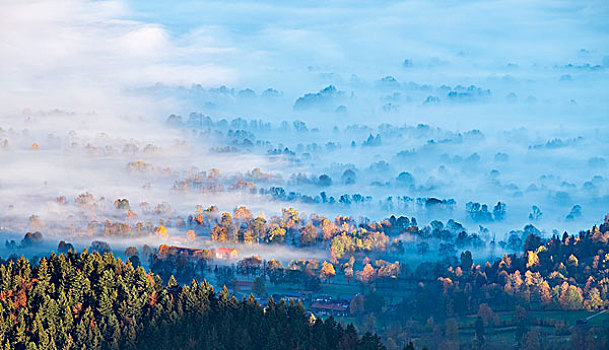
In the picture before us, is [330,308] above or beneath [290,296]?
beneath

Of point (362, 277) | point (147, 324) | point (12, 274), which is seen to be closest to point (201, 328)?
point (147, 324)

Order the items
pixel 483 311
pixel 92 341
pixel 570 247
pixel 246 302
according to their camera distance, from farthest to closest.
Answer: pixel 570 247, pixel 483 311, pixel 246 302, pixel 92 341

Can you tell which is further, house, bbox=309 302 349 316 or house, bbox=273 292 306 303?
house, bbox=273 292 306 303

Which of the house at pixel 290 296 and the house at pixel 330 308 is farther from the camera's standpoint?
the house at pixel 290 296

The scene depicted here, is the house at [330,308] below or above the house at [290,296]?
below

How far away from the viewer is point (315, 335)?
400ft

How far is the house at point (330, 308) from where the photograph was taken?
568ft

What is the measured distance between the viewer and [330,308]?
576 ft

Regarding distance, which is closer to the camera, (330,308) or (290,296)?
(330,308)

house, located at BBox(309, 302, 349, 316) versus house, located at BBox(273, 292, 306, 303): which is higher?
house, located at BBox(273, 292, 306, 303)

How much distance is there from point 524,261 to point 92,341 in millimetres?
85442

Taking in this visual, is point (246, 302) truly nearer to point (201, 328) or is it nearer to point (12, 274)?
point (201, 328)

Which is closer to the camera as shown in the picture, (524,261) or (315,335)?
(315,335)

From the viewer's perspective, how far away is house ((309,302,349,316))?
17312 centimetres
